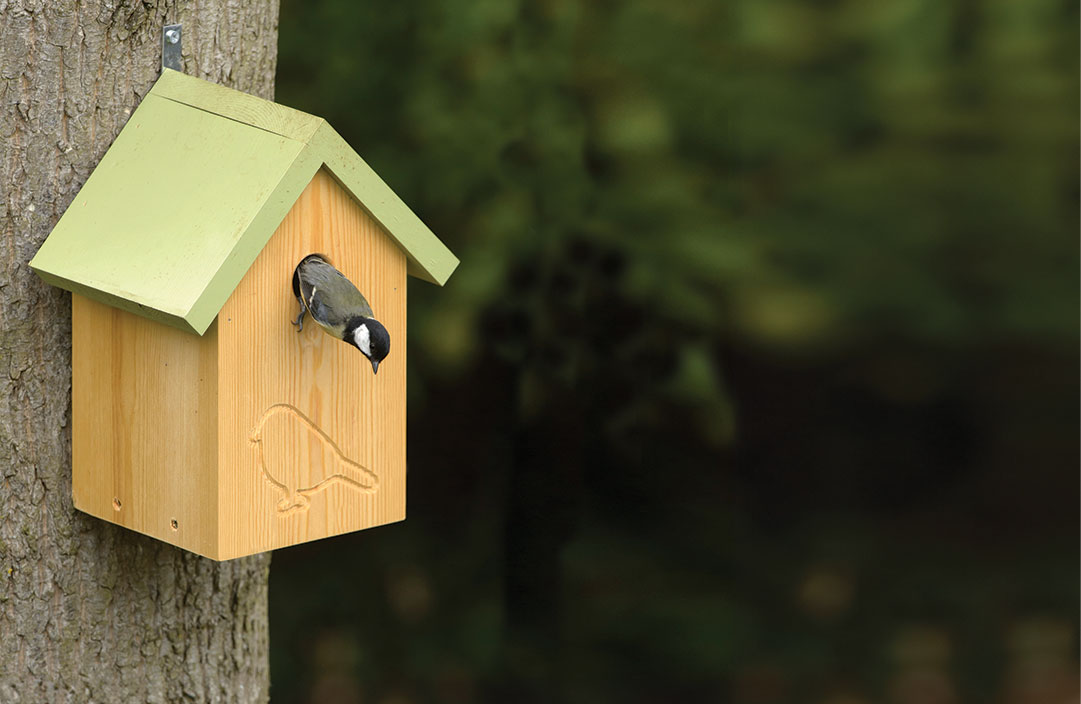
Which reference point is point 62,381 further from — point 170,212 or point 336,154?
point 336,154

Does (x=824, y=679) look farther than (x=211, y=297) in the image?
Yes

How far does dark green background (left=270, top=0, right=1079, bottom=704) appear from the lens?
2352 millimetres

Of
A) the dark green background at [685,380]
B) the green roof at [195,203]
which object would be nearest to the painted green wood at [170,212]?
the green roof at [195,203]

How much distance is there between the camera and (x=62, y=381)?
4.26 ft

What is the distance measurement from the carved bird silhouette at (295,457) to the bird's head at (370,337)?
13 cm

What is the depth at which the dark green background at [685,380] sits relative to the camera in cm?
235

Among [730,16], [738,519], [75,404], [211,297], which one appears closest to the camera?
[211,297]

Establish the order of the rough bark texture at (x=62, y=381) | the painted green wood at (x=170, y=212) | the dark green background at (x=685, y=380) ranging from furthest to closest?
the dark green background at (x=685, y=380)
the rough bark texture at (x=62, y=381)
the painted green wood at (x=170, y=212)

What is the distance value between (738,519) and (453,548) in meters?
0.70

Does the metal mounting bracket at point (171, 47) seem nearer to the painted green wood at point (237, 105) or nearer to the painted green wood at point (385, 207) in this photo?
the painted green wood at point (237, 105)

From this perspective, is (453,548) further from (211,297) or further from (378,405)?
(211,297)

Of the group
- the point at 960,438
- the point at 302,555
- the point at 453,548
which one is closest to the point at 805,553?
the point at 960,438

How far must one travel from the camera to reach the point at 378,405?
4.08ft

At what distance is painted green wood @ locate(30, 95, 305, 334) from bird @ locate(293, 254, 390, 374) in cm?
7
